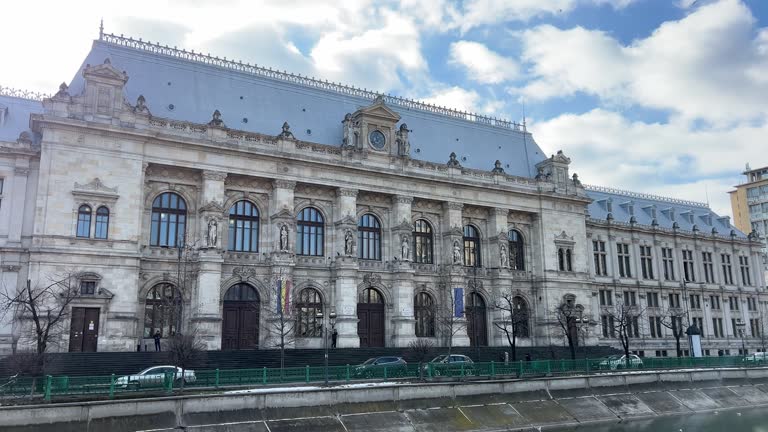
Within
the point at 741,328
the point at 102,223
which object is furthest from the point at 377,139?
the point at 741,328

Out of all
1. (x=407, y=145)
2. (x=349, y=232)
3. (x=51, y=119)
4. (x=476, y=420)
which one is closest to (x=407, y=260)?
(x=349, y=232)

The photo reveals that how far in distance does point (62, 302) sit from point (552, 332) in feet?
136

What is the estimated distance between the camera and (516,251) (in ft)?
207

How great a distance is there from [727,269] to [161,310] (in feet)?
227

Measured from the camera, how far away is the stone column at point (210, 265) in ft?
147

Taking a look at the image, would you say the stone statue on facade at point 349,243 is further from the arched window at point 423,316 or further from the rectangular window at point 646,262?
the rectangular window at point 646,262

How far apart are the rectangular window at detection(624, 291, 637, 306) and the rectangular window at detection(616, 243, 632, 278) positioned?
201 cm

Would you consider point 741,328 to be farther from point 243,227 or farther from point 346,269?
point 243,227

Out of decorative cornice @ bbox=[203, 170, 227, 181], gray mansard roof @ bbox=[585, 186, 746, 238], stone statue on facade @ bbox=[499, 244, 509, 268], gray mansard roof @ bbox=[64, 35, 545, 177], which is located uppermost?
gray mansard roof @ bbox=[64, 35, 545, 177]

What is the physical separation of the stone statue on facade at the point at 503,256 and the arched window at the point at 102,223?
33.6 meters

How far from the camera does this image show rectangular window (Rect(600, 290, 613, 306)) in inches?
2766

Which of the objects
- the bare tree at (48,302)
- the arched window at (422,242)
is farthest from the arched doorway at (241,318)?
the arched window at (422,242)

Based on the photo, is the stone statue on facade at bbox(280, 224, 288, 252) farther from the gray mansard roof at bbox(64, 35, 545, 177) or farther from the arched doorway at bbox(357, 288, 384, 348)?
the gray mansard roof at bbox(64, 35, 545, 177)

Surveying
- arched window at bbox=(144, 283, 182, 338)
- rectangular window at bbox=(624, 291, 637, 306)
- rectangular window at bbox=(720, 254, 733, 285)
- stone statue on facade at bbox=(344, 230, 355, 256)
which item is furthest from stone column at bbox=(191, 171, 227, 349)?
rectangular window at bbox=(720, 254, 733, 285)
